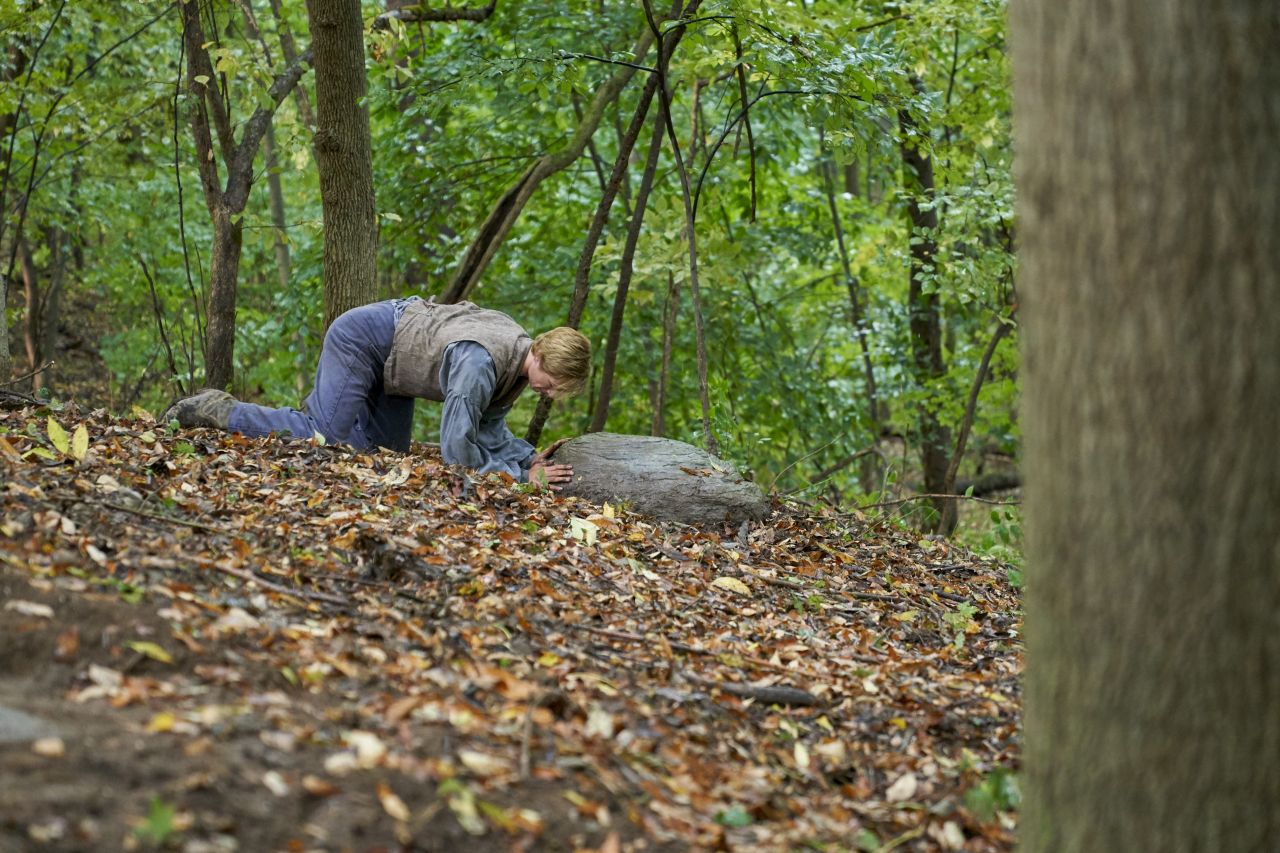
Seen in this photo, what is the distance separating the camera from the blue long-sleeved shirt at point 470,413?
5.82 m

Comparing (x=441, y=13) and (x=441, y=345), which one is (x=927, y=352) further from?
(x=441, y=345)

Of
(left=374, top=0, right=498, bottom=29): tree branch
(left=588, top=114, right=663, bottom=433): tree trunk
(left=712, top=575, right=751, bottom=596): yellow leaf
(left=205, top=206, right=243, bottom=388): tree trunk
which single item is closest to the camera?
(left=712, top=575, right=751, bottom=596): yellow leaf

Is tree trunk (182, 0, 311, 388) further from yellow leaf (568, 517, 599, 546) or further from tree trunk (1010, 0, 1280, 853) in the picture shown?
tree trunk (1010, 0, 1280, 853)

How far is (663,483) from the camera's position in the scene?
230 inches

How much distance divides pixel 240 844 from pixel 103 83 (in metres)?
12.4

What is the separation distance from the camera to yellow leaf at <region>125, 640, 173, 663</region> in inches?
110

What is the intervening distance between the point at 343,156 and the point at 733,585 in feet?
11.9

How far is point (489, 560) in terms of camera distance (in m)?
4.20

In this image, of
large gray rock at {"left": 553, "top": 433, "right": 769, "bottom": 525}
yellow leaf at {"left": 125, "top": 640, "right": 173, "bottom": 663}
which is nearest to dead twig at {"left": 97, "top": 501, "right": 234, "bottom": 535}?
yellow leaf at {"left": 125, "top": 640, "right": 173, "bottom": 663}

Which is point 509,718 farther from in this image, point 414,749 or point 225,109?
point 225,109

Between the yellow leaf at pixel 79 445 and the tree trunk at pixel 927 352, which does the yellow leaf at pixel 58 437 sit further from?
the tree trunk at pixel 927 352

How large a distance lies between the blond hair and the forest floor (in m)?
1.01

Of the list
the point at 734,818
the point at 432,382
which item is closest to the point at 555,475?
the point at 432,382

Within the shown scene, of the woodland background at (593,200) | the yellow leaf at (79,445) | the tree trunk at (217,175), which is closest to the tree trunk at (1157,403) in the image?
the yellow leaf at (79,445)
